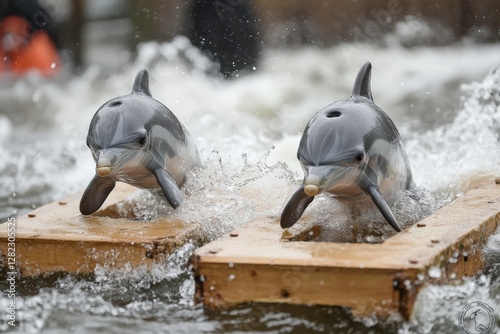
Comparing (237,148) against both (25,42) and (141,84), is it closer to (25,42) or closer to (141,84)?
(141,84)

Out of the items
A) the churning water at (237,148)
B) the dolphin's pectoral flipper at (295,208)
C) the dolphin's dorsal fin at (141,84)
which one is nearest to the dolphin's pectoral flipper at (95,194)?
the churning water at (237,148)

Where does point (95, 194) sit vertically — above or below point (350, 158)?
below

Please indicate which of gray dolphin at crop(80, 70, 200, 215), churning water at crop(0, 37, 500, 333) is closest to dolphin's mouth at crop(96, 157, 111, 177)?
gray dolphin at crop(80, 70, 200, 215)

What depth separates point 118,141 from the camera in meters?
5.93

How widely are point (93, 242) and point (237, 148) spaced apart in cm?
373

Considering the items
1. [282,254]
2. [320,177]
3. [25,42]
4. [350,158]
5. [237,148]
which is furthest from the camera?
[25,42]

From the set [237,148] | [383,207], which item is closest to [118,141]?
[383,207]

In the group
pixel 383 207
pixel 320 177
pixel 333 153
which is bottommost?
pixel 383 207

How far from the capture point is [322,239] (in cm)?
586

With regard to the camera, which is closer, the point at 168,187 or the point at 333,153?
the point at 333,153

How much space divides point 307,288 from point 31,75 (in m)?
12.6

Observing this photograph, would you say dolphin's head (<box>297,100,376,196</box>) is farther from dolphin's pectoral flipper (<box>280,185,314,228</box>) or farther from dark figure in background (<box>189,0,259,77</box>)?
dark figure in background (<box>189,0,259,77</box>)

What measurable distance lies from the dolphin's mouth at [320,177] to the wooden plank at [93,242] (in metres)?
1.03

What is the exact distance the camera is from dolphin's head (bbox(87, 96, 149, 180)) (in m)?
5.87
